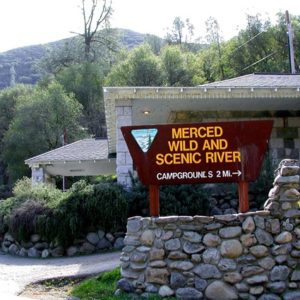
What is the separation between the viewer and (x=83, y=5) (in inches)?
1797

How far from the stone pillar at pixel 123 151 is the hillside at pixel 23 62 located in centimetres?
8083

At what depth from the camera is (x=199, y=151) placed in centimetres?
816

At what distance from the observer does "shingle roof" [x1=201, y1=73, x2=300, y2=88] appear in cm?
1407

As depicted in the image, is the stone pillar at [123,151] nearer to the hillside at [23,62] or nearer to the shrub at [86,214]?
the shrub at [86,214]

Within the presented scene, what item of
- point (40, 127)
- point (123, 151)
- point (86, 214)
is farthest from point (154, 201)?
point (40, 127)

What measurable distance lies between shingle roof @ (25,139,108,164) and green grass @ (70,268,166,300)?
12.1 m

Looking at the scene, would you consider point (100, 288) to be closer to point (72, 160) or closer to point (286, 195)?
point (286, 195)

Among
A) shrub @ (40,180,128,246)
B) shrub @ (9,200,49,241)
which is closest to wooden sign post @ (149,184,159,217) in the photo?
shrub @ (40,180,128,246)

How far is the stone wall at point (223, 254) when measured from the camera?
7520 millimetres

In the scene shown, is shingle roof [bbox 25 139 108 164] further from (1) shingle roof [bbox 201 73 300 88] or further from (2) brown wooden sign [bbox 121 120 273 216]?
(2) brown wooden sign [bbox 121 120 273 216]

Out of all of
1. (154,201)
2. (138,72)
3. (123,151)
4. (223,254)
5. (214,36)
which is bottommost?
(223,254)

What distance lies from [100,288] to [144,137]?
2.43 metres

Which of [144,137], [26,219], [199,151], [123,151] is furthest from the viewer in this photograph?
[123,151]

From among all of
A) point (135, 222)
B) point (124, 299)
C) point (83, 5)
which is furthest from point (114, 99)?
point (83, 5)
